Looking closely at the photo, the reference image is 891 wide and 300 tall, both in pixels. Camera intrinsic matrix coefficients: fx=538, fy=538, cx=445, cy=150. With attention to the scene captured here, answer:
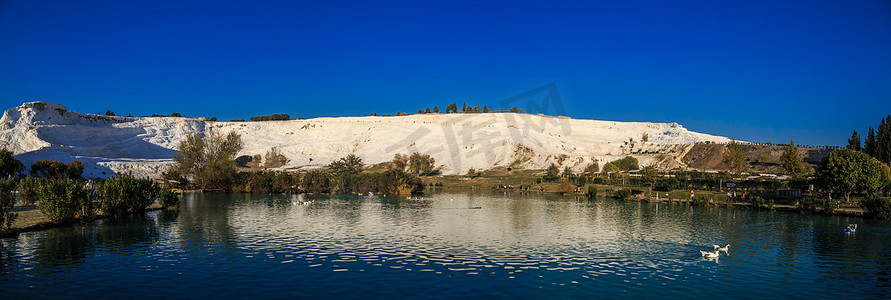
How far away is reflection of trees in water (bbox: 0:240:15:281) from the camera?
773 inches

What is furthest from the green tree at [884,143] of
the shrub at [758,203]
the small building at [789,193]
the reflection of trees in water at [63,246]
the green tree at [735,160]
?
the reflection of trees in water at [63,246]

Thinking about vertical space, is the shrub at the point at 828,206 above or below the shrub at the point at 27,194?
below

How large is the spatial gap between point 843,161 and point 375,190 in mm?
54394

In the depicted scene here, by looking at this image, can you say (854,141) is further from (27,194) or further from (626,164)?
(27,194)

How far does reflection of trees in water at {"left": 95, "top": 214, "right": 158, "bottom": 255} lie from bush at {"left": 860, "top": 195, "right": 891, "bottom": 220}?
5034 centimetres

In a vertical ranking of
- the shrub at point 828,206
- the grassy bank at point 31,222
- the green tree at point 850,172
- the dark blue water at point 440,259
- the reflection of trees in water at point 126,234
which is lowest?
the dark blue water at point 440,259

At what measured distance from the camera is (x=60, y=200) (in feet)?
104

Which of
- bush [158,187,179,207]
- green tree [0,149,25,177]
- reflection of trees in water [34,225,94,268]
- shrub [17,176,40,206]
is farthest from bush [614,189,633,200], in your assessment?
green tree [0,149,25,177]

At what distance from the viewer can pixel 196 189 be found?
263 ft

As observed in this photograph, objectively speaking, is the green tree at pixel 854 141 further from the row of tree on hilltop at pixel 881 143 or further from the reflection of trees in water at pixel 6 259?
the reflection of trees in water at pixel 6 259

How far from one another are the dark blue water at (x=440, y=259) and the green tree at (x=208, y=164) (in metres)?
41.2

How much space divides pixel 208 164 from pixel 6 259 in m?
61.5

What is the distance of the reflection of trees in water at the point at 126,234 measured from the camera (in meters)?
25.6

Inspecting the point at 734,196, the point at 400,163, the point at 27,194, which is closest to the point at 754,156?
the point at 734,196
